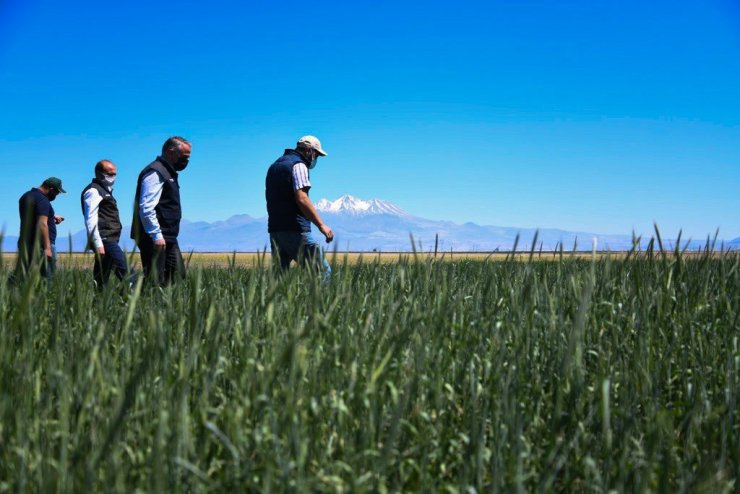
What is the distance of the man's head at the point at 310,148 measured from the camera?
25.5 feet

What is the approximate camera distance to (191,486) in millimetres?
2031

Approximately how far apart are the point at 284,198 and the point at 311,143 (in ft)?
2.36

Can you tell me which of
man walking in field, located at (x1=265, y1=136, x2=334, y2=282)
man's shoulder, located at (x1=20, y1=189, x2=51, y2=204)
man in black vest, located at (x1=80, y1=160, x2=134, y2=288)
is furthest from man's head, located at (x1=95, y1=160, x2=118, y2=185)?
man walking in field, located at (x1=265, y1=136, x2=334, y2=282)

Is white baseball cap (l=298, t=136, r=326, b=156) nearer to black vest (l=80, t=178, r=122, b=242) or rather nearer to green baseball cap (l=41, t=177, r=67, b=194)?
black vest (l=80, t=178, r=122, b=242)

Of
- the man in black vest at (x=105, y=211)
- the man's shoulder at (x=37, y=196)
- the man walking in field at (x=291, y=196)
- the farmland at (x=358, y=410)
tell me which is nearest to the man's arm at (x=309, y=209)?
the man walking in field at (x=291, y=196)

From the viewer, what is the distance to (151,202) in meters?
7.04

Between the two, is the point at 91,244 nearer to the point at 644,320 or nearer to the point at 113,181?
the point at 644,320

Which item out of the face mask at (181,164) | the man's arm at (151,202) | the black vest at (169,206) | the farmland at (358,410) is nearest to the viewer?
the farmland at (358,410)

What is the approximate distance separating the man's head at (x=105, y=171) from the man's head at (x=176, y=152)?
989mm

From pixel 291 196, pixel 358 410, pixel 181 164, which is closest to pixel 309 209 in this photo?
pixel 291 196

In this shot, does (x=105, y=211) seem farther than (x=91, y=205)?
Yes

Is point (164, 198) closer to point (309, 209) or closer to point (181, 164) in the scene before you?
point (181, 164)

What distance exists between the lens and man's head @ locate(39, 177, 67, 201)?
875 cm

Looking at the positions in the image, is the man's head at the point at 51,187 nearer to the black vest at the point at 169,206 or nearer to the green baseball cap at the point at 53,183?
the green baseball cap at the point at 53,183
